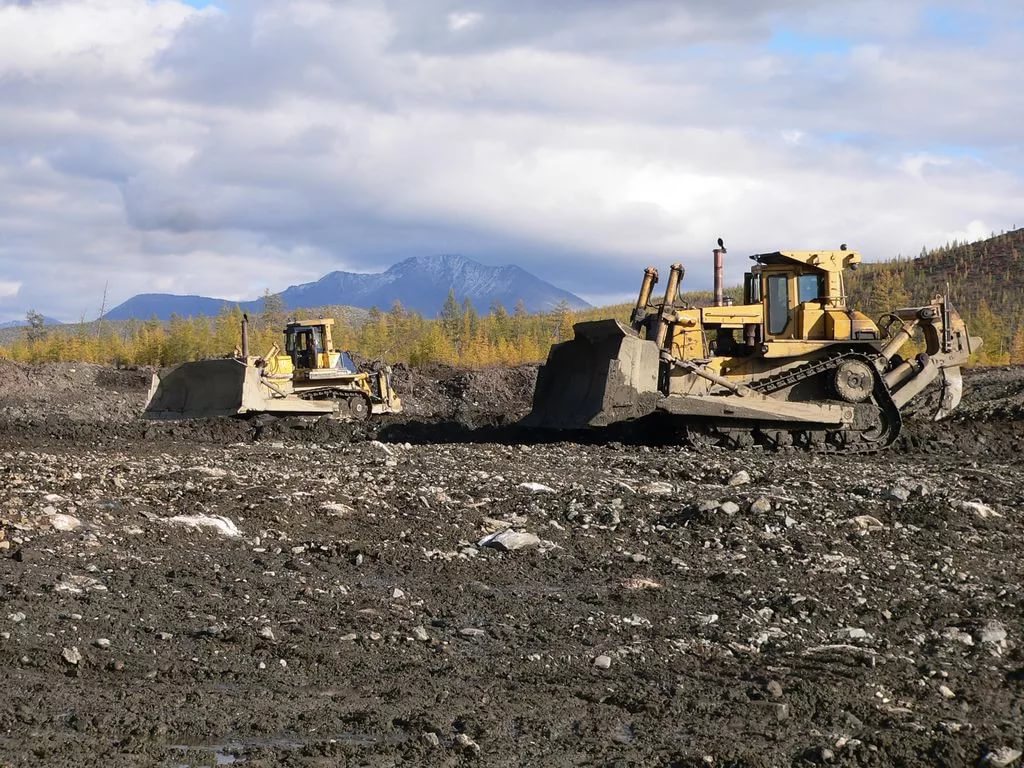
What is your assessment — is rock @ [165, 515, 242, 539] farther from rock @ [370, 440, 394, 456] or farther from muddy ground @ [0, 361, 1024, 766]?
rock @ [370, 440, 394, 456]

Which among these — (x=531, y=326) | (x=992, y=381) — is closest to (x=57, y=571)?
(x=992, y=381)

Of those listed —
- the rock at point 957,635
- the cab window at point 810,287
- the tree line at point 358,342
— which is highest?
the tree line at point 358,342

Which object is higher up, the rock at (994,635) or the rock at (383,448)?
the rock at (383,448)

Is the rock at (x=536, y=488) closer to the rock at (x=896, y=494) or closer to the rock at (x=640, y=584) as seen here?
the rock at (x=896, y=494)

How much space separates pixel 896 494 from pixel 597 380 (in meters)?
6.42

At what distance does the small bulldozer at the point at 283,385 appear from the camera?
22.4 m

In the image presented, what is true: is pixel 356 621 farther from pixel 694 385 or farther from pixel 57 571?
pixel 694 385

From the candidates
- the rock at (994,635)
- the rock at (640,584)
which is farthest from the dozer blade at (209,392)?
the rock at (994,635)

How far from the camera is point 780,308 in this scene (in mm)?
17953

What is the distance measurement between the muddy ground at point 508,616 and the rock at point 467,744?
40 mm

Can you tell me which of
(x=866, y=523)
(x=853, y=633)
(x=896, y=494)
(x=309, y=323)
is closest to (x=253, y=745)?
(x=853, y=633)

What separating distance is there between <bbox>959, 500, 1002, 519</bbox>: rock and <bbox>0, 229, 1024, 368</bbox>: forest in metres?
27.9

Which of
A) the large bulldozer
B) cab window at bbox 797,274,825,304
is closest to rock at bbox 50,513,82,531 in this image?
the large bulldozer

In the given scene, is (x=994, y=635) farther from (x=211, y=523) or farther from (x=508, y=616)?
(x=211, y=523)
